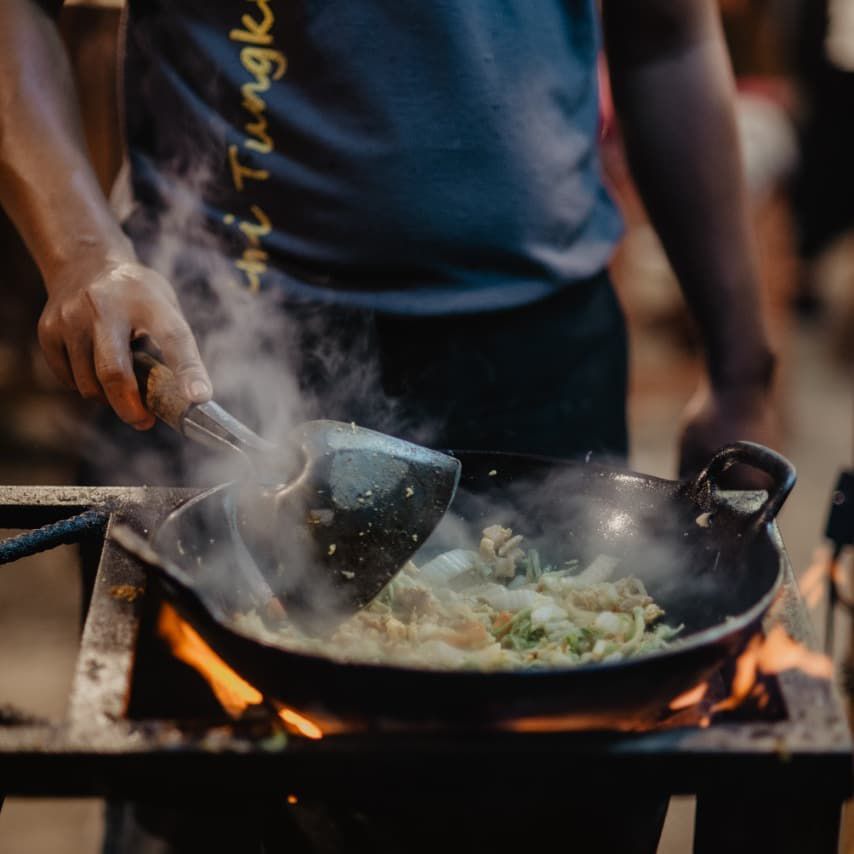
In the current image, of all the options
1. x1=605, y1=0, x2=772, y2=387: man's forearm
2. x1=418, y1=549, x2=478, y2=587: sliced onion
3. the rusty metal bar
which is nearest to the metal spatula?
x1=418, y1=549, x2=478, y2=587: sliced onion

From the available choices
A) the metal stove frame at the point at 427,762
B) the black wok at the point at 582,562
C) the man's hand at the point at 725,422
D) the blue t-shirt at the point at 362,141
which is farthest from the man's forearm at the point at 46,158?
the man's hand at the point at 725,422

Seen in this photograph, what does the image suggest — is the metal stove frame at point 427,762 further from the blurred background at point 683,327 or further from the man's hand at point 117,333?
the blurred background at point 683,327

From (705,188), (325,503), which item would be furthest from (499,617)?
(705,188)

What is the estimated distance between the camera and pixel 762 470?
1562mm

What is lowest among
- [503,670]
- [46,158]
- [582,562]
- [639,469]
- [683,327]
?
[639,469]

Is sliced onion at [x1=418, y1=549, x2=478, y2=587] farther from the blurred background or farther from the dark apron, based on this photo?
the blurred background

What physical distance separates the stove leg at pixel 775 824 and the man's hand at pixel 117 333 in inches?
35.5

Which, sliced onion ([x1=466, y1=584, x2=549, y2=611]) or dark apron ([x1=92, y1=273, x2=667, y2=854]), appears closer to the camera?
sliced onion ([x1=466, y1=584, x2=549, y2=611])

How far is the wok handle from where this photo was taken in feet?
4.73

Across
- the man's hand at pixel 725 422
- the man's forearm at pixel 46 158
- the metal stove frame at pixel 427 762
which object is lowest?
the man's hand at pixel 725 422

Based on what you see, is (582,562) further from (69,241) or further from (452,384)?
(69,241)

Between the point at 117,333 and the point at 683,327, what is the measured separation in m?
5.20

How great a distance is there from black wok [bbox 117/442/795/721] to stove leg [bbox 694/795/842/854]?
15 centimetres

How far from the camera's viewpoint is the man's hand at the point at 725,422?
238 centimetres
